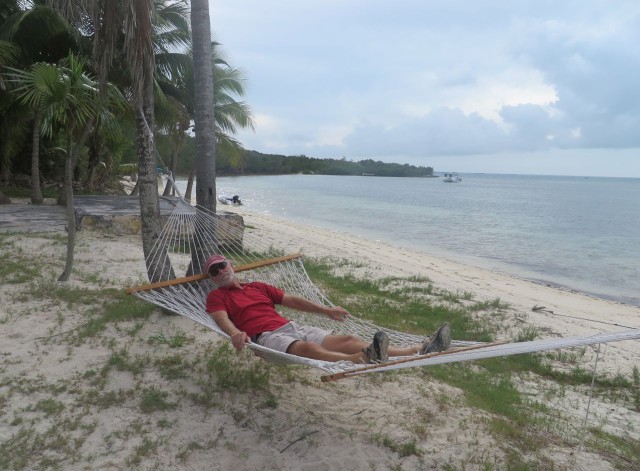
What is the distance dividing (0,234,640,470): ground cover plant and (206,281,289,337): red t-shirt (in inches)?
12.9

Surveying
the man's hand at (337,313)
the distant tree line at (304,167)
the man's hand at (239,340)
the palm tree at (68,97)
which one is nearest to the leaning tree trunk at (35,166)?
the palm tree at (68,97)

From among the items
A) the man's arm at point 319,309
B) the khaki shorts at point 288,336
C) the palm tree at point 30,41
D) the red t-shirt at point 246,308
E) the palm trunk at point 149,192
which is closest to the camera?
the khaki shorts at point 288,336

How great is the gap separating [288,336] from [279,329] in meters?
0.10

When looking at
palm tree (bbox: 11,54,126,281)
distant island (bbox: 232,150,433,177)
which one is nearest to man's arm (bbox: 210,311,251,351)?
palm tree (bbox: 11,54,126,281)

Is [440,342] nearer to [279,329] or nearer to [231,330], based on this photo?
[279,329]

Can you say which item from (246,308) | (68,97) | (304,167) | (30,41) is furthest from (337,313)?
(304,167)

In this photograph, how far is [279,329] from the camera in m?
2.61

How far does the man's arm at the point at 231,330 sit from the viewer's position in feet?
7.64

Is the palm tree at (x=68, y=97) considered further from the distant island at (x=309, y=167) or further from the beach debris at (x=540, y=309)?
the distant island at (x=309, y=167)

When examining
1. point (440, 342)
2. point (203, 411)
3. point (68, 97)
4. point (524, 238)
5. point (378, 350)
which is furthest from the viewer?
point (524, 238)

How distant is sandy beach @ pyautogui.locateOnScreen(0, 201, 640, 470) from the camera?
208 cm

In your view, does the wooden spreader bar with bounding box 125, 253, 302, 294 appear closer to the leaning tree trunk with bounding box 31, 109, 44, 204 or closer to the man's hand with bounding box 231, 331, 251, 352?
the man's hand with bounding box 231, 331, 251, 352

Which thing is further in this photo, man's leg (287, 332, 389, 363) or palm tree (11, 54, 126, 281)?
palm tree (11, 54, 126, 281)

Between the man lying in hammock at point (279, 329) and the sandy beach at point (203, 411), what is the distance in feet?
1.07
